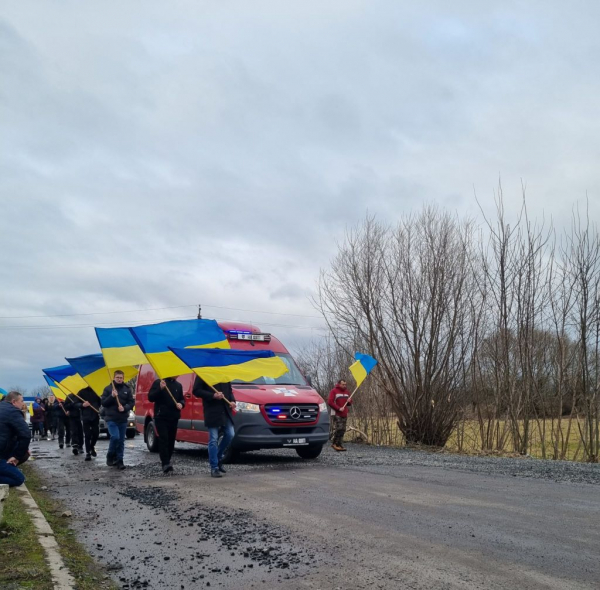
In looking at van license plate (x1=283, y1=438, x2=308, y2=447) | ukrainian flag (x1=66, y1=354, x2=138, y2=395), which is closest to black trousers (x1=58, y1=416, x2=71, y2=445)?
ukrainian flag (x1=66, y1=354, x2=138, y2=395)

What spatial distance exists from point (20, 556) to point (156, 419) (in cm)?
636

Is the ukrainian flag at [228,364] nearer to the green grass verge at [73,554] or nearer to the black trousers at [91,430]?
the green grass verge at [73,554]

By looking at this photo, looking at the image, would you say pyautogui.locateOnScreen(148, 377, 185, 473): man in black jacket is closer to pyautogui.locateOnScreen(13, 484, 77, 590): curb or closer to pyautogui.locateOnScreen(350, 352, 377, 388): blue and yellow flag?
pyautogui.locateOnScreen(13, 484, 77, 590): curb

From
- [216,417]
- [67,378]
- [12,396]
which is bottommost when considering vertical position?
[216,417]

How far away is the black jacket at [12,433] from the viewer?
7570 millimetres

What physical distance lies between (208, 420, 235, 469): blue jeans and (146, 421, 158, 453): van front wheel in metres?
4.95

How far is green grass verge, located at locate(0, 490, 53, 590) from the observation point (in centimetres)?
457

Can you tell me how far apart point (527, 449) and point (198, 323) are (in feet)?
31.7

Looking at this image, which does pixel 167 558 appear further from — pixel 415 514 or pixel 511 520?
pixel 511 520

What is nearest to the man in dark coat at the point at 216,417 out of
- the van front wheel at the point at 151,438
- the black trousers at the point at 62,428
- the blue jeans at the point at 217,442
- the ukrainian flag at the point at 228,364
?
the blue jeans at the point at 217,442

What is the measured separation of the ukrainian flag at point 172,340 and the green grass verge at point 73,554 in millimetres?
3123

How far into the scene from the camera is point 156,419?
1170cm

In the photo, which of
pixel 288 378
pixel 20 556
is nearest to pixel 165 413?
pixel 288 378

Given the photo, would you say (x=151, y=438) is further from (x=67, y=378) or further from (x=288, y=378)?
(x=288, y=378)
